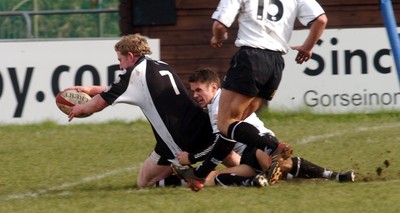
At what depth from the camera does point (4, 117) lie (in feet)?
48.3

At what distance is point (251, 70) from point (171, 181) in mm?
1397

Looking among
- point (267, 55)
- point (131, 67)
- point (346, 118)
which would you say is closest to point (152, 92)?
point (131, 67)

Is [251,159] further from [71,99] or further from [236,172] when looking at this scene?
[71,99]

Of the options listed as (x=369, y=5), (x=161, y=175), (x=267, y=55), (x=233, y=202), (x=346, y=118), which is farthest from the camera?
(x=369, y=5)

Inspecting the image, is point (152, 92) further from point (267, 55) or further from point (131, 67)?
point (267, 55)

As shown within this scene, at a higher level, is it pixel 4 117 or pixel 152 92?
pixel 152 92

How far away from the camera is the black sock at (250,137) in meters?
8.89

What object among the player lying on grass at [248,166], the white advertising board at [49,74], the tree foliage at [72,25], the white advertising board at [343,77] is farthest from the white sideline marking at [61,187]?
the tree foliage at [72,25]

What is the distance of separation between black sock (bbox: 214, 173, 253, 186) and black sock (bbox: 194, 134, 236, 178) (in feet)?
0.51

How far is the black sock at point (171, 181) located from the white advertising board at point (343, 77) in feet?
17.8

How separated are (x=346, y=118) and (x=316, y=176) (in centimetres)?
533

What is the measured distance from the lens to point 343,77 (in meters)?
15.2

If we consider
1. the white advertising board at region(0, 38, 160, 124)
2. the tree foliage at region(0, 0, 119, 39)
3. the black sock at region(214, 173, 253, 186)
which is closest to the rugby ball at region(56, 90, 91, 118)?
the black sock at region(214, 173, 253, 186)

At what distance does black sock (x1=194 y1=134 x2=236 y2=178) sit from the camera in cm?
920
